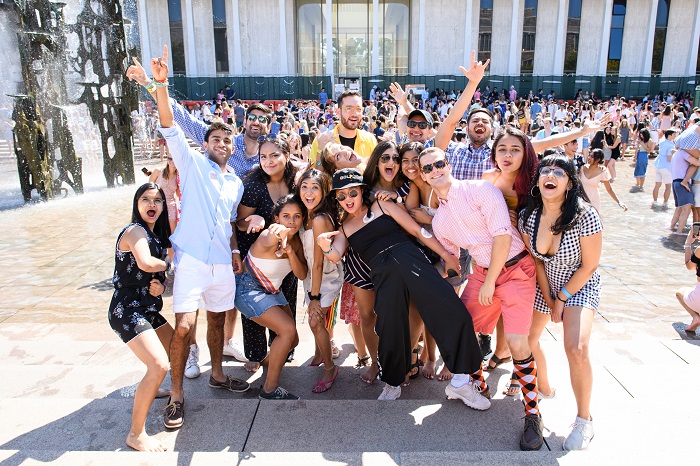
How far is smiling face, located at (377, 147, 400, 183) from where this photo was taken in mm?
3799

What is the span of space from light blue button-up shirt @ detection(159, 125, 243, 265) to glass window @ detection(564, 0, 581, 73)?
3854 cm

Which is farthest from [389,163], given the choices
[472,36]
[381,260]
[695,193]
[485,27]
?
[485,27]

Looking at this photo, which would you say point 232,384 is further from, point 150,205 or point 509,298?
point 509,298

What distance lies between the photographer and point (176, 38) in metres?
36.0

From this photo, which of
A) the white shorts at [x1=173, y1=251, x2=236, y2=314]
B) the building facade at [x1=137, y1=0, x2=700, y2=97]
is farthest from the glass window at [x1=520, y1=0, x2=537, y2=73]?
the white shorts at [x1=173, y1=251, x2=236, y2=314]

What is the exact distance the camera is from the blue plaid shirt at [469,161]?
4332 mm

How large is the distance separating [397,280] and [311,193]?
89 centimetres

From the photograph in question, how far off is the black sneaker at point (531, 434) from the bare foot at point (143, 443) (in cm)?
208

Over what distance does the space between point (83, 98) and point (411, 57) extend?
2830 centimetres

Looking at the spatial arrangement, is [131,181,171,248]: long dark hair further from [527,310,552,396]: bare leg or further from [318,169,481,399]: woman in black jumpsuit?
[527,310,552,396]: bare leg

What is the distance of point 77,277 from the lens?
7.04 metres

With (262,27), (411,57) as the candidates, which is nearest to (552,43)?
(411,57)

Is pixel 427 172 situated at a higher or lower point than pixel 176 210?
higher

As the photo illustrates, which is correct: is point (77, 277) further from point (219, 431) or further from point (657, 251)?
point (657, 251)
